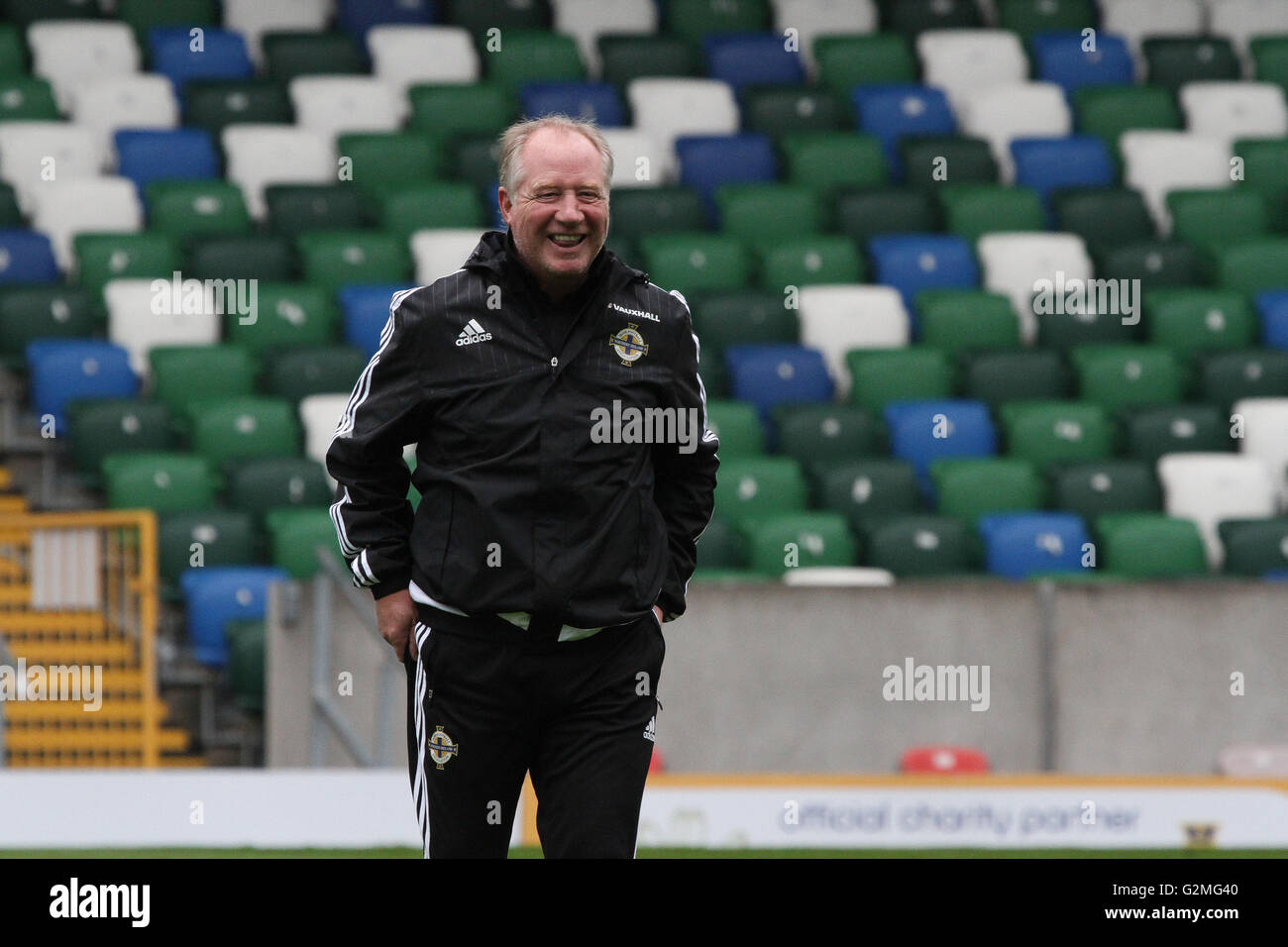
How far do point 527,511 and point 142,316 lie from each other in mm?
8033

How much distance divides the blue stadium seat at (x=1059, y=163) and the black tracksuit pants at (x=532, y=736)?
10.2 metres

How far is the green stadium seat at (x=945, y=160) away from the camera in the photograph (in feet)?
44.2

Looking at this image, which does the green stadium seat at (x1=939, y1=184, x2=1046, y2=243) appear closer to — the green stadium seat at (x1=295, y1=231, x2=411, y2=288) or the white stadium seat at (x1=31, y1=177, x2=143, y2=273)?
the green stadium seat at (x1=295, y1=231, x2=411, y2=288)

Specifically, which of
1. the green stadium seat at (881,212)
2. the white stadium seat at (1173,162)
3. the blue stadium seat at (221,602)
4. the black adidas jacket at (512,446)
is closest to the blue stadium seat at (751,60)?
the green stadium seat at (881,212)

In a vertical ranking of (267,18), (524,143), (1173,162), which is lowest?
(524,143)

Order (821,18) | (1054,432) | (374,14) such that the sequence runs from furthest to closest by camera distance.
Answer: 1. (821,18)
2. (374,14)
3. (1054,432)

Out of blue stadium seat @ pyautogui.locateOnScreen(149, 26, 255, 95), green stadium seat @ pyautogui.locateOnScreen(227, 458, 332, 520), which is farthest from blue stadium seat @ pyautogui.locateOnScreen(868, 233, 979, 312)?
blue stadium seat @ pyautogui.locateOnScreen(149, 26, 255, 95)

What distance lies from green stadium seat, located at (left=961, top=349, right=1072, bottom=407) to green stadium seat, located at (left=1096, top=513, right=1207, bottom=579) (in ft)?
4.46

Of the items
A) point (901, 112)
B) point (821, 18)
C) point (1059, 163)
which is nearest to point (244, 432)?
point (901, 112)

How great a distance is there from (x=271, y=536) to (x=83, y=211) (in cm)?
280

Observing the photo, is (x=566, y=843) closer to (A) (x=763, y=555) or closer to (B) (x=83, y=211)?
(A) (x=763, y=555)

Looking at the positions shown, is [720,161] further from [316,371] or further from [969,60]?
[316,371]

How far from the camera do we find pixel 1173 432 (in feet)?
38.5
